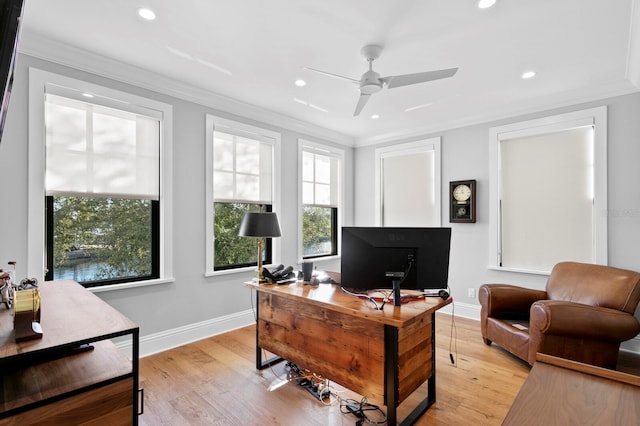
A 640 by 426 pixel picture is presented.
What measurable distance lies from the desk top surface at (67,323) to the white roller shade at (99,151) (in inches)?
50.5

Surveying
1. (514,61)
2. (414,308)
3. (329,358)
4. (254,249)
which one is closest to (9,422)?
(329,358)

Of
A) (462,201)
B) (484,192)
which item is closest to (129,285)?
(462,201)

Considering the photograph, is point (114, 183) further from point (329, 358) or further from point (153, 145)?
point (329, 358)

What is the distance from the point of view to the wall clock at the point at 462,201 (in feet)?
13.6

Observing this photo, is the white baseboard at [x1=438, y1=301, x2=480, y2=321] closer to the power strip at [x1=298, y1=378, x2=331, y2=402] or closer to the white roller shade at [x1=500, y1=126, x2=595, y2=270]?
the white roller shade at [x1=500, y1=126, x2=595, y2=270]

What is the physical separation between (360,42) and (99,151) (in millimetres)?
2363

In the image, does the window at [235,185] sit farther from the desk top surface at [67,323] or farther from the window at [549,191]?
the window at [549,191]

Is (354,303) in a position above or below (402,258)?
below

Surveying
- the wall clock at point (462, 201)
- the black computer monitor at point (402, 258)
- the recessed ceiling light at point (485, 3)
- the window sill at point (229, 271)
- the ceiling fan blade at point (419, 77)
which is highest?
the recessed ceiling light at point (485, 3)

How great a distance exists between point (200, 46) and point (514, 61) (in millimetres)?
2604

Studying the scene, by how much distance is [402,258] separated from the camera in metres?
1.97

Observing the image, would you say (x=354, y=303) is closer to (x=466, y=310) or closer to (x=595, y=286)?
(x=595, y=286)

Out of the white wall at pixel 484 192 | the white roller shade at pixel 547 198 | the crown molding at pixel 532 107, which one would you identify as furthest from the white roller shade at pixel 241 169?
the white roller shade at pixel 547 198

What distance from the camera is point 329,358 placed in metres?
A: 2.21
